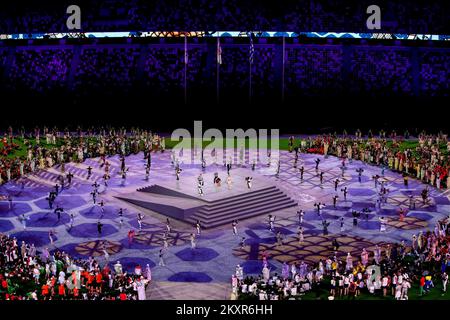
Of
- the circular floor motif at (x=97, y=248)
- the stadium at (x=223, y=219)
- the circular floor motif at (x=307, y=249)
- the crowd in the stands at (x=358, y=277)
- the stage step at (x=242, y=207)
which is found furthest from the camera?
the stage step at (x=242, y=207)

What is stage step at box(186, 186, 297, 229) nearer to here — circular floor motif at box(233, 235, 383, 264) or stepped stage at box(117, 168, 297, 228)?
stepped stage at box(117, 168, 297, 228)

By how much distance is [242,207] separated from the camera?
3161 cm

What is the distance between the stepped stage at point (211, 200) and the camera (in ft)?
99.9

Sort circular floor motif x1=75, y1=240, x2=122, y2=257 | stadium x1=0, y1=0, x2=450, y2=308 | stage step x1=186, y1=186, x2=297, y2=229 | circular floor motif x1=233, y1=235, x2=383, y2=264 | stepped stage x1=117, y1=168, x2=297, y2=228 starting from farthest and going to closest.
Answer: stepped stage x1=117, y1=168, x2=297, y2=228 < stage step x1=186, y1=186, x2=297, y2=229 < circular floor motif x1=75, y1=240, x2=122, y2=257 < circular floor motif x1=233, y1=235, x2=383, y2=264 < stadium x1=0, y1=0, x2=450, y2=308

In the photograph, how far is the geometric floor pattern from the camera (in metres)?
25.3

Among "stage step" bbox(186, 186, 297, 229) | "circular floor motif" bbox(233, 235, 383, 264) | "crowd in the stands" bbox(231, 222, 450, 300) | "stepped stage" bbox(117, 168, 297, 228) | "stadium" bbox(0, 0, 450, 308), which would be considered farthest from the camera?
"stepped stage" bbox(117, 168, 297, 228)

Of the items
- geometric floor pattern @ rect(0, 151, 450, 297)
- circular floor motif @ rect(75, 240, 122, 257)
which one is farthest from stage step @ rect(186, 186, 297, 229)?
circular floor motif @ rect(75, 240, 122, 257)

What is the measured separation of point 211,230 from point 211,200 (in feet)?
7.54

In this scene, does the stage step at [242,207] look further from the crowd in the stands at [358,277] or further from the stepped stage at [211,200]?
the crowd in the stands at [358,277]

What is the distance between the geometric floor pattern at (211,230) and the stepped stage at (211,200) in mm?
567

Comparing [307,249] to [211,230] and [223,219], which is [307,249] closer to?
[211,230]

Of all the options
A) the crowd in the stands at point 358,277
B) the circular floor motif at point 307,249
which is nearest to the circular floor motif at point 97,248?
the circular floor motif at point 307,249

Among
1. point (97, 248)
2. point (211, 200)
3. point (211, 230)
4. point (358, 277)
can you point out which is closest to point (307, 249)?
point (358, 277)
